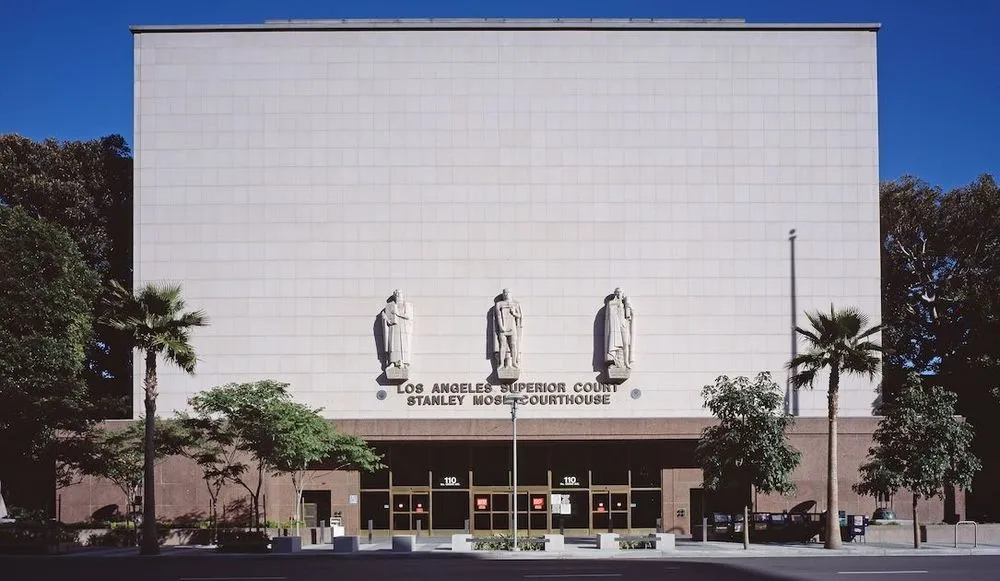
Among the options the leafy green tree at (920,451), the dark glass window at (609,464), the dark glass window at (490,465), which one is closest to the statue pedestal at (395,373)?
the dark glass window at (490,465)

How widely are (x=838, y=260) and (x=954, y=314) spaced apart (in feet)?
60.8

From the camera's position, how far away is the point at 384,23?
55.3 metres

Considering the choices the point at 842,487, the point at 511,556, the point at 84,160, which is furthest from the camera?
the point at 84,160

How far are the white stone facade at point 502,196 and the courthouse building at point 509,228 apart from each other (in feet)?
0.36

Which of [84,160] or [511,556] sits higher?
[84,160]

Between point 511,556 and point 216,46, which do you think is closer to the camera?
point 511,556

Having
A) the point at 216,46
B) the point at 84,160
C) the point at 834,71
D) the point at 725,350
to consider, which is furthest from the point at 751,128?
the point at 84,160

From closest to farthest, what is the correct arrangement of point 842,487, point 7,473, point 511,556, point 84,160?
point 511,556 → point 842,487 → point 7,473 → point 84,160

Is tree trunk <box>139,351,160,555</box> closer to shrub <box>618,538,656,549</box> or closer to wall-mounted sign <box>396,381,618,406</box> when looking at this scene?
wall-mounted sign <box>396,381,618,406</box>

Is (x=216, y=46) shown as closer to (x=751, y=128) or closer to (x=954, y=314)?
(x=751, y=128)

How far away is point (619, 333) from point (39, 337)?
90.2 feet

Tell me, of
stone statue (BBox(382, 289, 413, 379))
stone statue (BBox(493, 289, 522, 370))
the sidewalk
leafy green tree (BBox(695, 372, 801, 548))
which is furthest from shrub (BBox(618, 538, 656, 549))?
stone statue (BBox(382, 289, 413, 379))

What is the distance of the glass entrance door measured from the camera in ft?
180

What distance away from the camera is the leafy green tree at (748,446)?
43.2 metres
